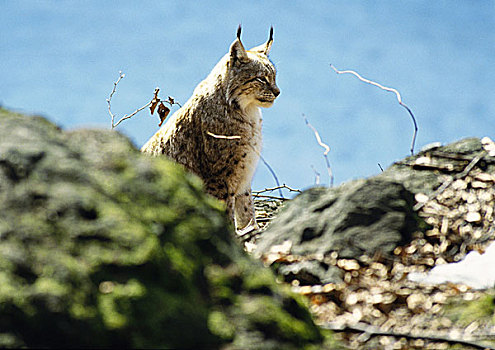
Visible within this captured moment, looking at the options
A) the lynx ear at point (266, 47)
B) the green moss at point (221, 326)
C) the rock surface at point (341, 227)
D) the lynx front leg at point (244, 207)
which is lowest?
the green moss at point (221, 326)

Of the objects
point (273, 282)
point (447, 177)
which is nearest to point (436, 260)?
point (447, 177)

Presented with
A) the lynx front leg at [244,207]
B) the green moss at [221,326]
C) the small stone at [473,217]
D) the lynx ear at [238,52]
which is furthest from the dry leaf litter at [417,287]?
the lynx ear at [238,52]

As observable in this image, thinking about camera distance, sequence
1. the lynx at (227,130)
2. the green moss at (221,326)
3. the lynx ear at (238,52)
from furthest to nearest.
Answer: the lynx ear at (238,52), the lynx at (227,130), the green moss at (221,326)

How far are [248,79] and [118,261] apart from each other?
17.4ft

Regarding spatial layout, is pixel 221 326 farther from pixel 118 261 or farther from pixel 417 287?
pixel 417 287

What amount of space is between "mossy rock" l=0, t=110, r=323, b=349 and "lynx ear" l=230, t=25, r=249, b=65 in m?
4.67

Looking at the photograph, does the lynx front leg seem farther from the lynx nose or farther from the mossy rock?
the mossy rock

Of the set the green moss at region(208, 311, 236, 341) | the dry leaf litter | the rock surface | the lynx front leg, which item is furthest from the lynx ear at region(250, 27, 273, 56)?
the green moss at region(208, 311, 236, 341)

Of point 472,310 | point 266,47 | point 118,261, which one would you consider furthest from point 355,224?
point 266,47

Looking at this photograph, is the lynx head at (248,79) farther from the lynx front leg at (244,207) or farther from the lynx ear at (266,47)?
the lynx front leg at (244,207)

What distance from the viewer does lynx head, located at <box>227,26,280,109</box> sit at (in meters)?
7.12

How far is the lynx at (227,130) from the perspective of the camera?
690cm

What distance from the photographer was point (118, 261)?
2.11 metres

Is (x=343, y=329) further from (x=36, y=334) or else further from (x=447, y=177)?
(x=447, y=177)
